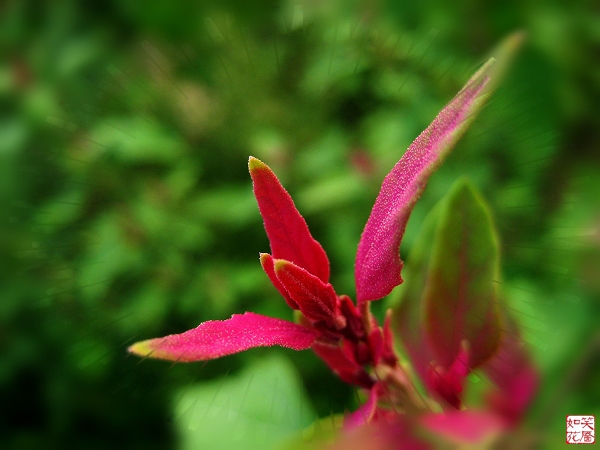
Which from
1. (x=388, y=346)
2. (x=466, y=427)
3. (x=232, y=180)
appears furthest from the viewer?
(x=232, y=180)

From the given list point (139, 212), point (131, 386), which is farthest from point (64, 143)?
point (139, 212)

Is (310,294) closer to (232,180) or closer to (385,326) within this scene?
(385,326)

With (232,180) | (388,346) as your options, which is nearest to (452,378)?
(388,346)

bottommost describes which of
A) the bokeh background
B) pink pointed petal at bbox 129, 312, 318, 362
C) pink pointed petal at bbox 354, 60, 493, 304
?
the bokeh background

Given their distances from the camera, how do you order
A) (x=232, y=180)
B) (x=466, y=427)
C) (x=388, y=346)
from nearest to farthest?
(x=466, y=427) < (x=388, y=346) < (x=232, y=180)

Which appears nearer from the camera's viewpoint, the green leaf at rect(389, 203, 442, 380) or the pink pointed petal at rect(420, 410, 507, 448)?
the pink pointed petal at rect(420, 410, 507, 448)
